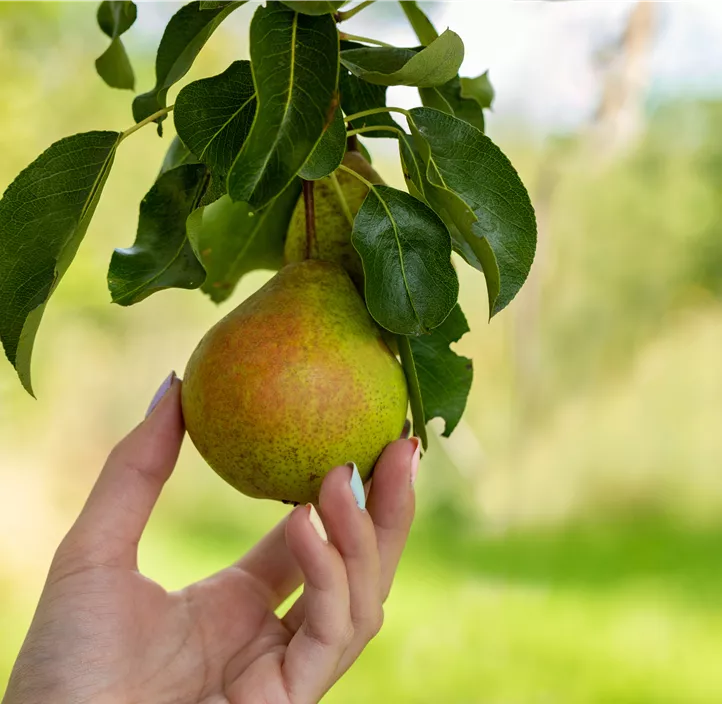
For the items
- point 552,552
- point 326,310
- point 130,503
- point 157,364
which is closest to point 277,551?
point 130,503

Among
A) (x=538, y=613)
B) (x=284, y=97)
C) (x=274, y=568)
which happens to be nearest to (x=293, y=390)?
(x=284, y=97)

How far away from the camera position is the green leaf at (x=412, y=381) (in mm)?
682

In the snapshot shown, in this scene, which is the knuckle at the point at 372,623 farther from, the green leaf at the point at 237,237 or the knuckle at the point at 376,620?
the green leaf at the point at 237,237

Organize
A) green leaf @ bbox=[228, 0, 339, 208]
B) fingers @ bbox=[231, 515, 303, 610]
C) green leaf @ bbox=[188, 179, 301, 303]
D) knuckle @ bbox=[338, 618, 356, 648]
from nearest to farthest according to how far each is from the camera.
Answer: green leaf @ bbox=[228, 0, 339, 208], knuckle @ bbox=[338, 618, 356, 648], green leaf @ bbox=[188, 179, 301, 303], fingers @ bbox=[231, 515, 303, 610]

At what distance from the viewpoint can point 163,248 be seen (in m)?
0.68

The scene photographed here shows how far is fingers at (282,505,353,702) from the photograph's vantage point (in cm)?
68

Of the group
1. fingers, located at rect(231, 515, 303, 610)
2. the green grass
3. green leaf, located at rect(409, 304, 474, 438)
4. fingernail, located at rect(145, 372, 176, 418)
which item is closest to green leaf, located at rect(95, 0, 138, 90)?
fingernail, located at rect(145, 372, 176, 418)

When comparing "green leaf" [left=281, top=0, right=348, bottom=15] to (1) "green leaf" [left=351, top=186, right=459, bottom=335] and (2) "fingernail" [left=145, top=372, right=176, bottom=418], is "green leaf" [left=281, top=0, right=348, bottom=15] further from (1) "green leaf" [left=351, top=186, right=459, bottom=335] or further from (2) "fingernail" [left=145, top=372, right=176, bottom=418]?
(2) "fingernail" [left=145, top=372, right=176, bottom=418]

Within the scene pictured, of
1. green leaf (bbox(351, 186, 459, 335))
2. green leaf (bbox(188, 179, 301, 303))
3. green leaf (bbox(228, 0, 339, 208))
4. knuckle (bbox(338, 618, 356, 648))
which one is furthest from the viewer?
green leaf (bbox(188, 179, 301, 303))

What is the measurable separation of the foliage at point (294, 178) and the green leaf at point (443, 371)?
0.20 feet

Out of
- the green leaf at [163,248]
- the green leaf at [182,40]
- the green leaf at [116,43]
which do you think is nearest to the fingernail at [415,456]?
the green leaf at [163,248]

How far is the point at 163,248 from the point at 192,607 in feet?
1.33

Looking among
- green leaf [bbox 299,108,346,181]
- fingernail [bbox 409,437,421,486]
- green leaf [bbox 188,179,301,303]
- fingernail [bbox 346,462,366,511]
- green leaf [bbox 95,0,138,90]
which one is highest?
green leaf [bbox 95,0,138,90]

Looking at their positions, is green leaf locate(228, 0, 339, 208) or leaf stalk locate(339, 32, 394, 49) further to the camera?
leaf stalk locate(339, 32, 394, 49)
